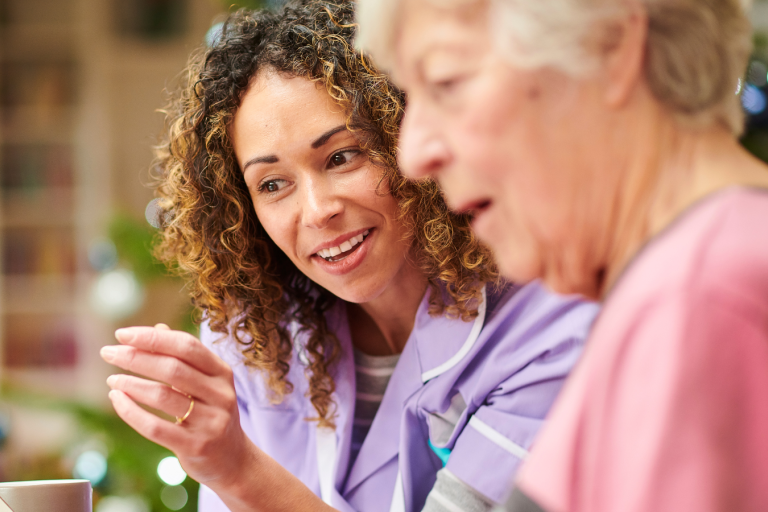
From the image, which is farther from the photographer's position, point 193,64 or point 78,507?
point 193,64

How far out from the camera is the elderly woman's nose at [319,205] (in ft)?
3.29

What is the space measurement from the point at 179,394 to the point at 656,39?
62 centimetres

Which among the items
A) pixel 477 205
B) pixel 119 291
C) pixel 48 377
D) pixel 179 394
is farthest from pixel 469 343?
pixel 48 377

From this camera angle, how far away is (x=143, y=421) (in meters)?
0.79

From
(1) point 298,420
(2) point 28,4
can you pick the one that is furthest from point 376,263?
(2) point 28,4

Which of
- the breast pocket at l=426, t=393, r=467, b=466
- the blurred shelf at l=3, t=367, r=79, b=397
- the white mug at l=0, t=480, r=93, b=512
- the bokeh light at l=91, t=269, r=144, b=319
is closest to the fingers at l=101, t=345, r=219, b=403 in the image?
the white mug at l=0, t=480, r=93, b=512

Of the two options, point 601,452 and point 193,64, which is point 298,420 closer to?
point 193,64

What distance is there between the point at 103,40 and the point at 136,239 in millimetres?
1891

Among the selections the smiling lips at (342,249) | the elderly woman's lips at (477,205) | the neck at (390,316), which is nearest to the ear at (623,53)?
the elderly woman's lips at (477,205)

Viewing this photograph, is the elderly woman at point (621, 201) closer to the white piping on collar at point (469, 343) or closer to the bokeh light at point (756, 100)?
the white piping on collar at point (469, 343)

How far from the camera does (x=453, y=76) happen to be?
475 millimetres

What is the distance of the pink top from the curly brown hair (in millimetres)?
642

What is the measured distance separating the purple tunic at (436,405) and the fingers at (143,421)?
1.27ft

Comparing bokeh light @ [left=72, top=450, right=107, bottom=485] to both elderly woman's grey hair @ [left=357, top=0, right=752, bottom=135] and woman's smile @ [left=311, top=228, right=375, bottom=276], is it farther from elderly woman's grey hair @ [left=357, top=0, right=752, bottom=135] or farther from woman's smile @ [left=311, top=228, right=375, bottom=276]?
elderly woman's grey hair @ [left=357, top=0, right=752, bottom=135]
